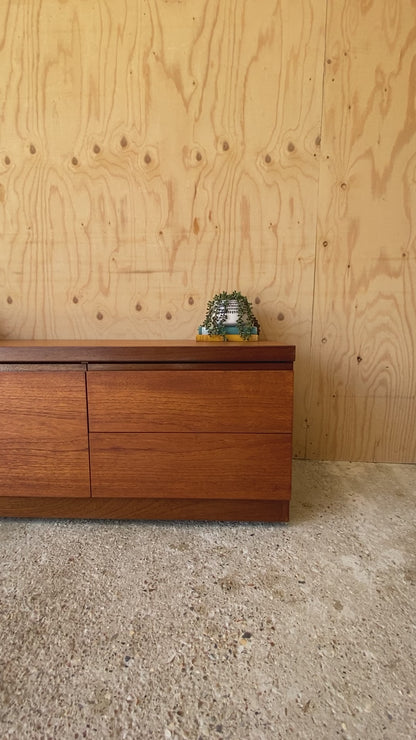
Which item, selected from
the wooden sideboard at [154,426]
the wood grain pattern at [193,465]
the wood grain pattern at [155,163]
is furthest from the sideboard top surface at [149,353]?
the wood grain pattern at [155,163]

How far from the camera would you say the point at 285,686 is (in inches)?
23.8

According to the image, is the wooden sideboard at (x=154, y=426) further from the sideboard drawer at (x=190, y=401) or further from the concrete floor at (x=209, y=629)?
the concrete floor at (x=209, y=629)

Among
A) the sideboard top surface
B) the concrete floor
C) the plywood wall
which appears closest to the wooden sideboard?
the sideboard top surface

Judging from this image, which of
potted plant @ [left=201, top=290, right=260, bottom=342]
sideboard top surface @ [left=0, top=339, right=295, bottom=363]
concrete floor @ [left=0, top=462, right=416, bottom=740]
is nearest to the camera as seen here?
concrete floor @ [left=0, top=462, right=416, bottom=740]

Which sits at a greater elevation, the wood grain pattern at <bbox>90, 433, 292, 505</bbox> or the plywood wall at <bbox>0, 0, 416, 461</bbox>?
the plywood wall at <bbox>0, 0, 416, 461</bbox>

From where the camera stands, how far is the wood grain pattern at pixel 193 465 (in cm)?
104

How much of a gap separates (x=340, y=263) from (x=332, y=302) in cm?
17

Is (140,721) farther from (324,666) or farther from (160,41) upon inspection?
(160,41)

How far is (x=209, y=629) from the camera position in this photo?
2.35ft

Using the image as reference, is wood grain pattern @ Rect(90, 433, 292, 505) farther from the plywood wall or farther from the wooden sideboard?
the plywood wall

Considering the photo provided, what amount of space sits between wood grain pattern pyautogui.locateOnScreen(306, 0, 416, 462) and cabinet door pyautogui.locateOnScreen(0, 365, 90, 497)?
3.37 ft

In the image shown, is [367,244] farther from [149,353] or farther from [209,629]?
[209,629]

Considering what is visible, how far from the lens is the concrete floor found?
560 mm

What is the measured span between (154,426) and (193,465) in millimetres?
178
